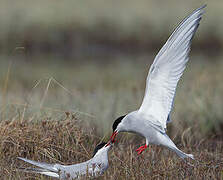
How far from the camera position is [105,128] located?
6145 millimetres

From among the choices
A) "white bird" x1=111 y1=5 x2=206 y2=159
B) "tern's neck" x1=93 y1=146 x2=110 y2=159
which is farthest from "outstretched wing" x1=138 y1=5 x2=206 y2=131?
"tern's neck" x1=93 y1=146 x2=110 y2=159

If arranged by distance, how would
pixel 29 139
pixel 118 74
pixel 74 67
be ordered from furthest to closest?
pixel 74 67 → pixel 118 74 → pixel 29 139

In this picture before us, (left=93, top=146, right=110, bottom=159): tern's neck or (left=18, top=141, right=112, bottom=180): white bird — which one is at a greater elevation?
(left=93, top=146, right=110, bottom=159): tern's neck

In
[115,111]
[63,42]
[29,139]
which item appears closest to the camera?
[29,139]

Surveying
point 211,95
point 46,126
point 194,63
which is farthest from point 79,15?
point 46,126

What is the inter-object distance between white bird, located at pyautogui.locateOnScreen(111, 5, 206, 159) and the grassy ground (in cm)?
23

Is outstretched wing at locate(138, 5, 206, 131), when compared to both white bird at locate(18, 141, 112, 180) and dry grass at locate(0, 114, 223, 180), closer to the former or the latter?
dry grass at locate(0, 114, 223, 180)

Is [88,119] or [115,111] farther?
[115,111]

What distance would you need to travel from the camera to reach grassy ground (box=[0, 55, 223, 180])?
158 inches

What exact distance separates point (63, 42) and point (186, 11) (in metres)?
4.22

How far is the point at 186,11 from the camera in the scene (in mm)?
16750

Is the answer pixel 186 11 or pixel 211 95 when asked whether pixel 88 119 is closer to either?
pixel 211 95

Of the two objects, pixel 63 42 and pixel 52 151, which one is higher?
pixel 52 151

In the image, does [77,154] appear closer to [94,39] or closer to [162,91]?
[162,91]
